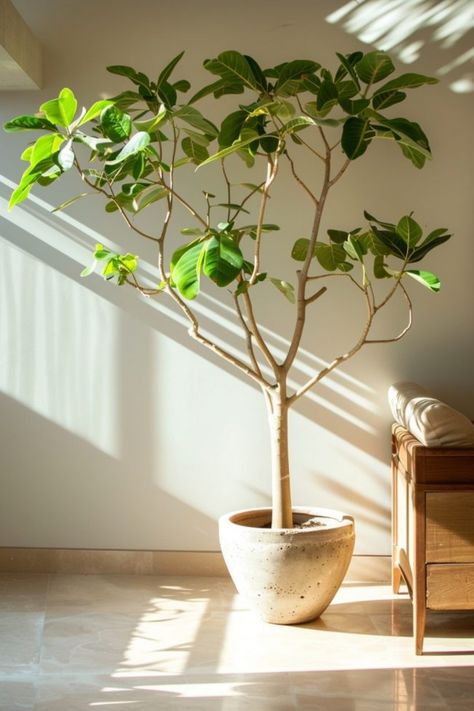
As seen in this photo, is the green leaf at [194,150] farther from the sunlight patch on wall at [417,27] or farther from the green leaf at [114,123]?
the sunlight patch on wall at [417,27]

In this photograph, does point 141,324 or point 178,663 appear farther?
point 141,324

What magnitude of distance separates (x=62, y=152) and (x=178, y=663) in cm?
147

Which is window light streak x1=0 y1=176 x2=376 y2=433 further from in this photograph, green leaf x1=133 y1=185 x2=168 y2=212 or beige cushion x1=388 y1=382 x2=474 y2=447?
beige cushion x1=388 y1=382 x2=474 y2=447

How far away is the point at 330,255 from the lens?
3316mm

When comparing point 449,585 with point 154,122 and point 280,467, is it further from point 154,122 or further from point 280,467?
point 154,122

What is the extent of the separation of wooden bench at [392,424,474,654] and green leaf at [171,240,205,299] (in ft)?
2.70

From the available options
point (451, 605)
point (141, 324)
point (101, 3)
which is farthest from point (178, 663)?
point (101, 3)

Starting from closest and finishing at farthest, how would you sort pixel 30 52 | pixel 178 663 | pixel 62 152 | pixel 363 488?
1. pixel 62 152
2. pixel 178 663
3. pixel 30 52
4. pixel 363 488

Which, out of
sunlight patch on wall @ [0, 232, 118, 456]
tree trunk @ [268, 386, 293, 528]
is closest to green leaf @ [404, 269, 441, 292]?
tree trunk @ [268, 386, 293, 528]

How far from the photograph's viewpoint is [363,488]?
3.81 metres

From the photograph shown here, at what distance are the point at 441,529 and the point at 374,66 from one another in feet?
4.54

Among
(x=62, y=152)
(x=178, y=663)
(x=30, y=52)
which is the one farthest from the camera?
(x=30, y=52)

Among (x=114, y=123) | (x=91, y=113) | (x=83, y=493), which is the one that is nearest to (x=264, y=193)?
(x=114, y=123)

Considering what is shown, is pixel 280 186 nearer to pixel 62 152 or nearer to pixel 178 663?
pixel 62 152
